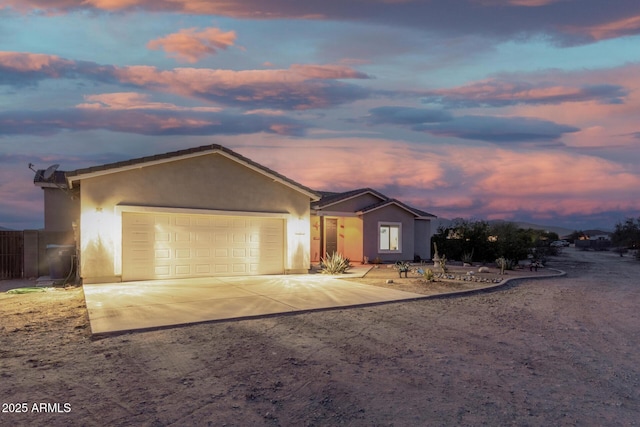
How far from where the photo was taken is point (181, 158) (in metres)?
14.7

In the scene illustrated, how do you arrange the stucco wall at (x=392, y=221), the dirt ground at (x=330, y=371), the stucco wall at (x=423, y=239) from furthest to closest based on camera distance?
1. the stucco wall at (x=423, y=239)
2. the stucco wall at (x=392, y=221)
3. the dirt ground at (x=330, y=371)

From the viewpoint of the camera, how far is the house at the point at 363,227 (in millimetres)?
23547

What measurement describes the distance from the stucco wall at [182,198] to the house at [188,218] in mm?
28

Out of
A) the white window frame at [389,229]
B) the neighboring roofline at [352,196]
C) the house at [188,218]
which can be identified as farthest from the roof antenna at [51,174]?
the white window frame at [389,229]

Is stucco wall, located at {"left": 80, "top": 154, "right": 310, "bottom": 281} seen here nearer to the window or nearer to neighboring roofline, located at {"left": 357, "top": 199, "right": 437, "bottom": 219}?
neighboring roofline, located at {"left": 357, "top": 199, "right": 437, "bottom": 219}

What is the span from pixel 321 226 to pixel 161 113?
9.63 m

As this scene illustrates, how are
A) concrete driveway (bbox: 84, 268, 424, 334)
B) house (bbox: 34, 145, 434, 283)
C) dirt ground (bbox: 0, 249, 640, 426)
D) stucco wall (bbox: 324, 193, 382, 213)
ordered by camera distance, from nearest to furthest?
dirt ground (bbox: 0, 249, 640, 426), concrete driveway (bbox: 84, 268, 424, 334), house (bbox: 34, 145, 434, 283), stucco wall (bbox: 324, 193, 382, 213)

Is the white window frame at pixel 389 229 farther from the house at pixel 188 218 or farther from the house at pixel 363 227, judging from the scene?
the house at pixel 188 218

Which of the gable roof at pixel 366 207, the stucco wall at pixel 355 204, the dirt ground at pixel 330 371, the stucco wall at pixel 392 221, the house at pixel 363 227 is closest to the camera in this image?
the dirt ground at pixel 330 371

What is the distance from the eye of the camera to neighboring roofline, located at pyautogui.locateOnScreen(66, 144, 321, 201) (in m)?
13.2

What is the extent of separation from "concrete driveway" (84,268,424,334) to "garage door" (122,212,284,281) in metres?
0.57

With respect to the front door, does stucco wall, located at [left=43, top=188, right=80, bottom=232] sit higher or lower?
higher

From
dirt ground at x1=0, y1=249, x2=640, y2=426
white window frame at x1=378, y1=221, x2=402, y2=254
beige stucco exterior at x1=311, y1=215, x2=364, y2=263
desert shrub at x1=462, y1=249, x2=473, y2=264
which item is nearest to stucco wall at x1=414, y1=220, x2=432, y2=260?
white window frame at x1=378, y1=221, x2=402, y2=254

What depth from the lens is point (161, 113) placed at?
1966cm
